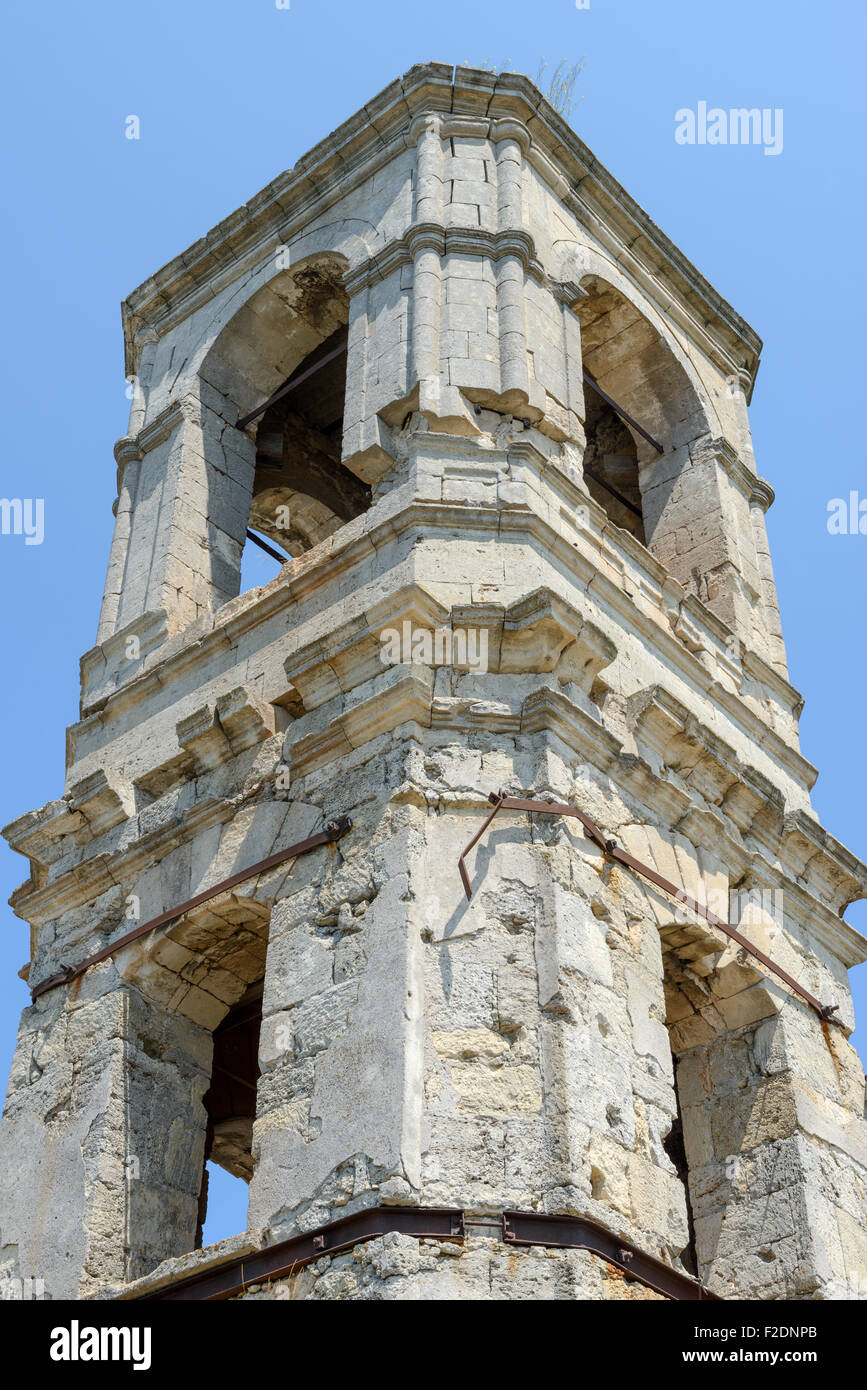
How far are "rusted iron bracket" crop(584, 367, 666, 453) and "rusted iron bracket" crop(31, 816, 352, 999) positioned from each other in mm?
4982

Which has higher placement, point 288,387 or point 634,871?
point 288,387

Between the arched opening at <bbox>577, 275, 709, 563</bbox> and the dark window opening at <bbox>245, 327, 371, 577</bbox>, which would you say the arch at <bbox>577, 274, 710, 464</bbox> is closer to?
the arched opening at <bbox>577, 275, 709, 563</bbox>

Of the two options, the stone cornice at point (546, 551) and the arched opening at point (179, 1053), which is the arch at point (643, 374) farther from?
the arched opening at point (179, 1053)

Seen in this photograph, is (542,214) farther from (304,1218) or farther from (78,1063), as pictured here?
(304,1218)

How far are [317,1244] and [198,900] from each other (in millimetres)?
2355

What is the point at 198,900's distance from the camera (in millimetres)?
9258

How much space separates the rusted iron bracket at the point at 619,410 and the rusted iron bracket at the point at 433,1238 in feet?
22.1

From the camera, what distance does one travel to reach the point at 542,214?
12.2 m

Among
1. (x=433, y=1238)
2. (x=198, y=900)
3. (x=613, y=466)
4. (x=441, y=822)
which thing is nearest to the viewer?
(x=433, y=1238)

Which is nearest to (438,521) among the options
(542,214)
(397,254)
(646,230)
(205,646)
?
(205,646)

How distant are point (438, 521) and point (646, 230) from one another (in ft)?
14.8

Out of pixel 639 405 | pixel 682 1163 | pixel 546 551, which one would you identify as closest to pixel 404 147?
pixel 639 405

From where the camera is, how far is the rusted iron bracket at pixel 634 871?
27.6ft

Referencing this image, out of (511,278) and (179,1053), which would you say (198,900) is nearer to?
(179,1053)
